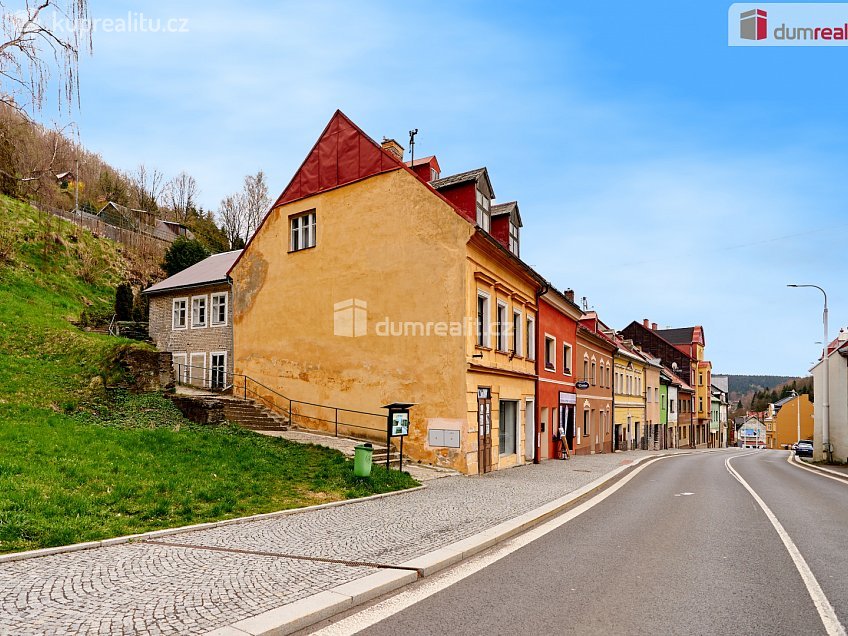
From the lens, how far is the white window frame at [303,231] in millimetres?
22109

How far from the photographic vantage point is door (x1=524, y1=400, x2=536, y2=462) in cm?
2334

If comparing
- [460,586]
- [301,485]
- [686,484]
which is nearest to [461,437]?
[301,485]

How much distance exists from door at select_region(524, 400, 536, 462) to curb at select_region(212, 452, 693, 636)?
13397 mm

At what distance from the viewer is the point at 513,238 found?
76.7 feet

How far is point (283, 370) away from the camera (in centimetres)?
2239

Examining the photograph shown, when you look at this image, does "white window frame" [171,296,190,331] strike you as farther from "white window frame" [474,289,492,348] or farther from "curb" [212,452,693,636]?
"curb" [212,452,693,636]

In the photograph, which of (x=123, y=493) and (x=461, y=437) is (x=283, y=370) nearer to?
(x=461, y=437)

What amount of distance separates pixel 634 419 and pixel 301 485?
38.1m

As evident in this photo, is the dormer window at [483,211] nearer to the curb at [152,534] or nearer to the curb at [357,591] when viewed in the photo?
the curb at [152,534]

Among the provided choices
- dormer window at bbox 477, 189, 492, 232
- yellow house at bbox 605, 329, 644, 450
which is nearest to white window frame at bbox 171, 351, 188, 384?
dormer window at bbox 477, 189, 492, 232

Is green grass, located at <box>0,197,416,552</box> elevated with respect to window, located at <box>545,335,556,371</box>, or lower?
lower

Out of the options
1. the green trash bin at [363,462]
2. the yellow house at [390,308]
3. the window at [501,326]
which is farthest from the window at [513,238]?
the green trash bin at [363,462]

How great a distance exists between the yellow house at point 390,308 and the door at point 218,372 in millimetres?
3723

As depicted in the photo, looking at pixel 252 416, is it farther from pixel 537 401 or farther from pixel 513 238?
pixel 513 238
